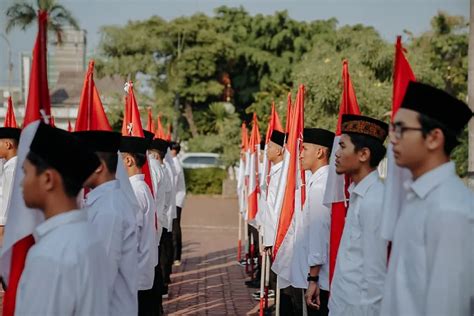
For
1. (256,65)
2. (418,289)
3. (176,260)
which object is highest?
(256,65)

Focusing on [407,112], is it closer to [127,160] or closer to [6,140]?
[127,160]

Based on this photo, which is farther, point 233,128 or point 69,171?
point 233,128

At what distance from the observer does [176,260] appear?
13484 mm

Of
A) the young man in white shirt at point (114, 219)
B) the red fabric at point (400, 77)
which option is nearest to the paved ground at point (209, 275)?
the young man in white shirt at point (114, 219)

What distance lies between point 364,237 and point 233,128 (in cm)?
3109

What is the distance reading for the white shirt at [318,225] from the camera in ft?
19.0

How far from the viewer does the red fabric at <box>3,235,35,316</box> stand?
3.73 meters

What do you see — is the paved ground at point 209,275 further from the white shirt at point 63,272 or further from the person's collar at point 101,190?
the white shirt at point 63,272

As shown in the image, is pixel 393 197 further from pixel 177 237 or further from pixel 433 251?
pixel 177 237

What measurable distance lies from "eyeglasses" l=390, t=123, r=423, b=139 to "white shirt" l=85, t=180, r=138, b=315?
188cm

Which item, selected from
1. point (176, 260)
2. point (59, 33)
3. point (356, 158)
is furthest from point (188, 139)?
point (356, 158)

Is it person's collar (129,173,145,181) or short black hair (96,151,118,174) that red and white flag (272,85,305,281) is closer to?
person's collar (129,173,145,181)

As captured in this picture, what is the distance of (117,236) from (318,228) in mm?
1914

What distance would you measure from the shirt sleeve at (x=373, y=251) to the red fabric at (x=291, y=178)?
2731mm
